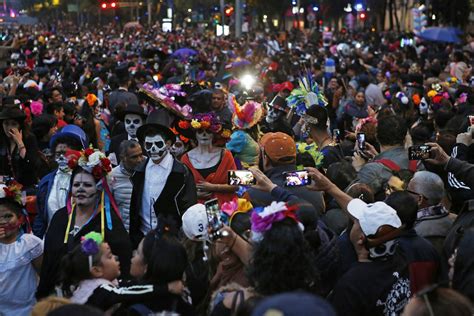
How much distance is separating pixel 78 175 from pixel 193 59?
1940 centimetres

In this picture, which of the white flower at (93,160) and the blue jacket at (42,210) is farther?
the blue jacket at (42,210)

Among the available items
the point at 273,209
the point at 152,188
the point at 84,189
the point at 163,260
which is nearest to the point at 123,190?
the point at 152,188

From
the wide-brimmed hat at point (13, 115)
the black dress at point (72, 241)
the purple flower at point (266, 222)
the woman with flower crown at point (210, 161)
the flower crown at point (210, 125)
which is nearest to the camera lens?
the purple flower at point (266, 222)

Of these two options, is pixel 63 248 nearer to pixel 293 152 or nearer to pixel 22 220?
pixel 22 220

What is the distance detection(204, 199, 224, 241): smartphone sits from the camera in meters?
5.46

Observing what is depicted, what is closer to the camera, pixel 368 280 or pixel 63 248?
pixel 368 280

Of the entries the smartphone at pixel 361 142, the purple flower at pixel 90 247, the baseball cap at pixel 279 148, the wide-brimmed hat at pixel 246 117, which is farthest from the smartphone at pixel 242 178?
the wide-brimmed hat at pixel 246 117

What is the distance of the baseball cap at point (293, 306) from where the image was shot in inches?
127

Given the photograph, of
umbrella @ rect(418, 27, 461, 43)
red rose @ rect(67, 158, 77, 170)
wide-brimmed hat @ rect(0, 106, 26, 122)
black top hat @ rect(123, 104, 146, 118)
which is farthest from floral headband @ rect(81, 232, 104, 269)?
umbrella @ rect(418, 27, 461, 43)

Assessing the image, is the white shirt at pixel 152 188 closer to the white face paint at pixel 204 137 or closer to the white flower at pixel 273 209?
the white face paint at pixel 204 137

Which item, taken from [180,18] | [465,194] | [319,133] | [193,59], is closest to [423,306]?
[465,194]

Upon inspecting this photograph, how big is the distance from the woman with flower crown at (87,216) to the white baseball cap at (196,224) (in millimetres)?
1256

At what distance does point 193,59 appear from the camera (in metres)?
26.6

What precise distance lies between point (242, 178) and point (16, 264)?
1778mm
